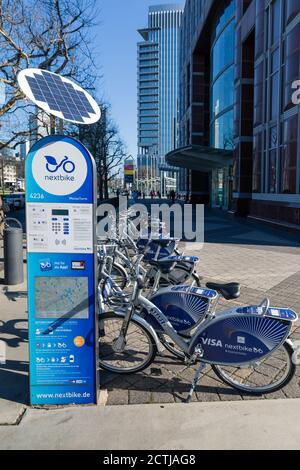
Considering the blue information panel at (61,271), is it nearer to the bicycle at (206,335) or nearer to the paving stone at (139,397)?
the paving stone at (139,397)

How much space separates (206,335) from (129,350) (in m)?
1.01

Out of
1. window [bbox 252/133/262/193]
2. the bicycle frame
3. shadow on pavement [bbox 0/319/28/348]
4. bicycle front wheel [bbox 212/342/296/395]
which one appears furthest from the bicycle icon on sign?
window [bbox 252/133/262/193]

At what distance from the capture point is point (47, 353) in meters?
3.04

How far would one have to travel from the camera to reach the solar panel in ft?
9.50

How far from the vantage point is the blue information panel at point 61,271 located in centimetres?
284

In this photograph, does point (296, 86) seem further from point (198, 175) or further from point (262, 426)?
point (198, 175)

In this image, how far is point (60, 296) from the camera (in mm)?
2982

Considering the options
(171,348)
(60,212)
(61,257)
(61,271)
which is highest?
(60,212)

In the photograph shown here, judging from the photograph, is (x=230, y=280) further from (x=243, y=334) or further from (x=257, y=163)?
(x=257, y=163)

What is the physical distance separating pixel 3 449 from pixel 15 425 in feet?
0.88

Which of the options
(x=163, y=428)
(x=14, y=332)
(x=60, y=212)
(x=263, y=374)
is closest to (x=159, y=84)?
(x=14, y=332)

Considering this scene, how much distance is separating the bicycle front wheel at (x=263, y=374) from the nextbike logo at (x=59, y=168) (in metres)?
2.03

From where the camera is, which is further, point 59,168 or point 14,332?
point 14,332

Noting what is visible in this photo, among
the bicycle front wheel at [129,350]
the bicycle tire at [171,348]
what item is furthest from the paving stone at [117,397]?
the bicycle tire at [171,348]
